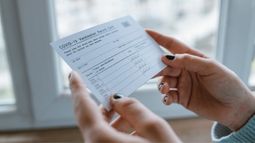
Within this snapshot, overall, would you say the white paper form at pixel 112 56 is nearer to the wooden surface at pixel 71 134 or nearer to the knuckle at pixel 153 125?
the knuckle at pixel 153 125

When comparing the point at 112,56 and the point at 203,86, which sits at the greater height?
the point at 112,56

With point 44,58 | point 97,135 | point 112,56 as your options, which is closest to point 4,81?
point 44,58

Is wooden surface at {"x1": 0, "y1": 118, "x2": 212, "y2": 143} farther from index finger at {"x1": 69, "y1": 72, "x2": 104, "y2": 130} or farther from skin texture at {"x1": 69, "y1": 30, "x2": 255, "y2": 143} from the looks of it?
index finger at {"x1": 69, "y1": 72, "x2": 104, "y2": 130}

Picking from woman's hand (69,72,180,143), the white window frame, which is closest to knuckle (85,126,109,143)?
woman's hand (69,72,180,143)

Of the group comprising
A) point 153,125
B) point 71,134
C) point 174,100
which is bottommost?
point 71,134

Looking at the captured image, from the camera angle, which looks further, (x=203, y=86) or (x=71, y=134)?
(x=71, y=134)

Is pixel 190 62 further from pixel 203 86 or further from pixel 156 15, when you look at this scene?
pixel 156 15

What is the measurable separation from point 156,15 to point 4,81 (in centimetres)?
41

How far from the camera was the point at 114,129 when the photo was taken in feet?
1.52

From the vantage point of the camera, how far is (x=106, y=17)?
2.69 ft

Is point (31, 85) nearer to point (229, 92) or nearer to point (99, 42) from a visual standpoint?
point (99, 42)

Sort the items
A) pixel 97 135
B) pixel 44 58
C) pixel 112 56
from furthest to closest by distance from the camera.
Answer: pixel 44 58
pixel 112 56
pixel 97 135

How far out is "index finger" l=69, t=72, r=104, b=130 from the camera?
0.45 metres

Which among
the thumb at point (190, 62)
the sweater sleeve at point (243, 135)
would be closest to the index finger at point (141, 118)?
the thumb at point (190, 62)
